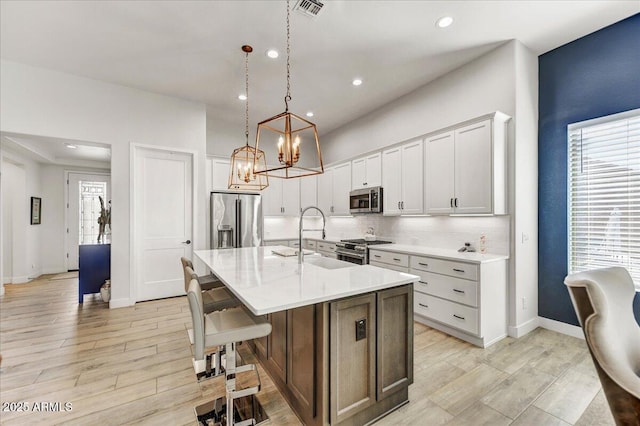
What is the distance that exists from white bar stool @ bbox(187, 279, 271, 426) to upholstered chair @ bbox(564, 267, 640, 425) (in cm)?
159

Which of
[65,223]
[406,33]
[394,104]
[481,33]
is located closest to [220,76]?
[406,33]

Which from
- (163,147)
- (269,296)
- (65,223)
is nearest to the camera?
(269,296)

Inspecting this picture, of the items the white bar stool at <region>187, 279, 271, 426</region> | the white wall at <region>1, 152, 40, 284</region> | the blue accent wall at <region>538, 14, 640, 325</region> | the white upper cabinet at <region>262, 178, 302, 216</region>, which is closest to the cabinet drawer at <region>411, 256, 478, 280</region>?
the blue accent wall at <region>538, 14, 640, 325</region>

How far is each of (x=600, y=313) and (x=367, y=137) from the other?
4.51 m

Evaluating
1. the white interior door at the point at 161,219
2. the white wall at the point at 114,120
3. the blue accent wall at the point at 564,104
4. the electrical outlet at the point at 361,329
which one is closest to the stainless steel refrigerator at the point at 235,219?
the white wall at the point at 114,120

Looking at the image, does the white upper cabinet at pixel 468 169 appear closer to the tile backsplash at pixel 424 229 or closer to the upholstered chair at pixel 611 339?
the tile backsplash at pixel 424 229

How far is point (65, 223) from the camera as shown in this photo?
660cm

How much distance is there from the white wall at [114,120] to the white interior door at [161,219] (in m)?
0.15

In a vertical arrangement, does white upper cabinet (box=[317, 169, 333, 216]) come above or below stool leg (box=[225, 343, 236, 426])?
above

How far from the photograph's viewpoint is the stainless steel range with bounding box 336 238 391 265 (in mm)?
4156

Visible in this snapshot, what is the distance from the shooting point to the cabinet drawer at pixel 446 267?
2812 millimetres

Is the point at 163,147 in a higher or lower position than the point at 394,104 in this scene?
lower

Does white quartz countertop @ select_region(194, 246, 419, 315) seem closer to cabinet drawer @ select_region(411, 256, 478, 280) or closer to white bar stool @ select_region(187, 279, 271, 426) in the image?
white bar stool @ select_region(187, 279, 271, 426)

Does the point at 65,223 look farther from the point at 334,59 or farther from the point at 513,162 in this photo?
the point at 513,162
